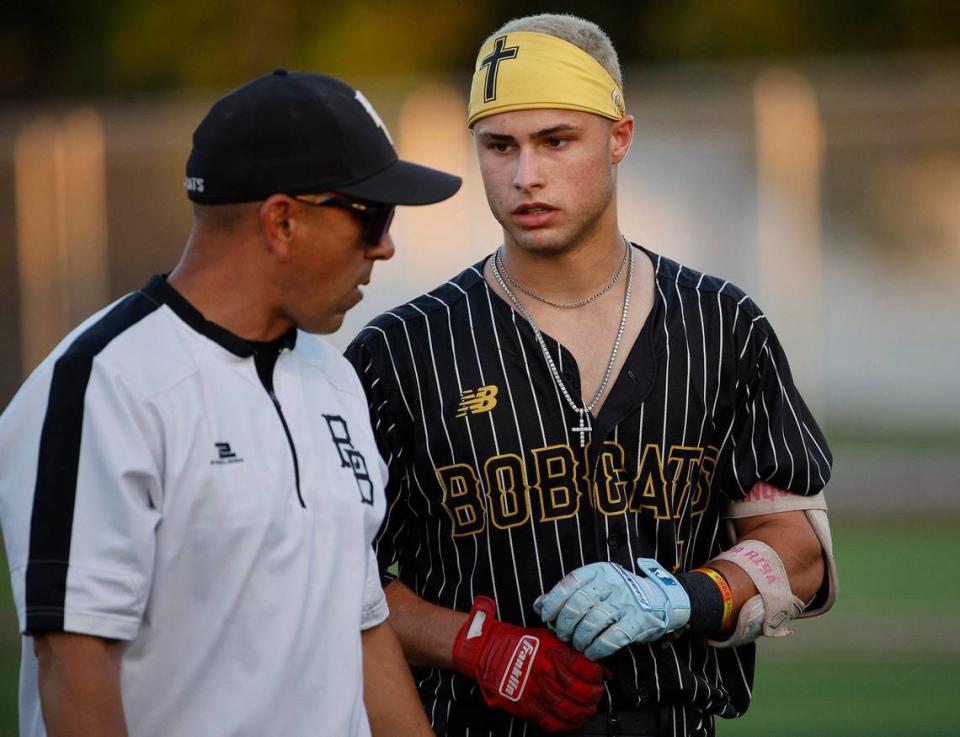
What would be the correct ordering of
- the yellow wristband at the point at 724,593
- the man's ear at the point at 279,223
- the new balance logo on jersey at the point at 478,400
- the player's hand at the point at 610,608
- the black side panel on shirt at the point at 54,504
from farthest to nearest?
the new balance logo on jersey at the point at 478,400 → the yellow wristband at the point at 724,593 → the player's hand at the point at 610,608 → the man's ear at the point at 279,223 → the black side panel on shirt at the point at 54,504

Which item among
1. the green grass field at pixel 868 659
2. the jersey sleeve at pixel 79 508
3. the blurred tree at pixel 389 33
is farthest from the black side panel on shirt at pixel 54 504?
the blurred tree at pixel 389 33

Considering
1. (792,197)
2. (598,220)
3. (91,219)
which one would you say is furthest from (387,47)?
(598,220)

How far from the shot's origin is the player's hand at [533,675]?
3283 mm

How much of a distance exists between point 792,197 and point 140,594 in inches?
410

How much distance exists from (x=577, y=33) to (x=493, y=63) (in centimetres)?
24

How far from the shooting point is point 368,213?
8.77ft

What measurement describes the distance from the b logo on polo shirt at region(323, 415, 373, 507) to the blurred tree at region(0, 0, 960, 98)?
1408 cm

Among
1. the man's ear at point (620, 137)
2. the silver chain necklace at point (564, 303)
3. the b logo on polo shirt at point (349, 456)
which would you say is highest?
the man's ear at point (620, 137)

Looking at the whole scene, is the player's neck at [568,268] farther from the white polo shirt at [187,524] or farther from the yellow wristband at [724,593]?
the white polo shirt at [187,524]

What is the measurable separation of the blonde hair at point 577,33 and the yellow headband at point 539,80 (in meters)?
0.03

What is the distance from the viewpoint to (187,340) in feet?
8.34

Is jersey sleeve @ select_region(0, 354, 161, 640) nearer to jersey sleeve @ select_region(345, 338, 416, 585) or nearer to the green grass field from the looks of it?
jersey sleeve @ select_region(345, 338, 416, 585)

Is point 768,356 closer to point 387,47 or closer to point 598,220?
point 598,220

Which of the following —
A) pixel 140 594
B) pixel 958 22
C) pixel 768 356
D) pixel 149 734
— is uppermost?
pixel 958 22
